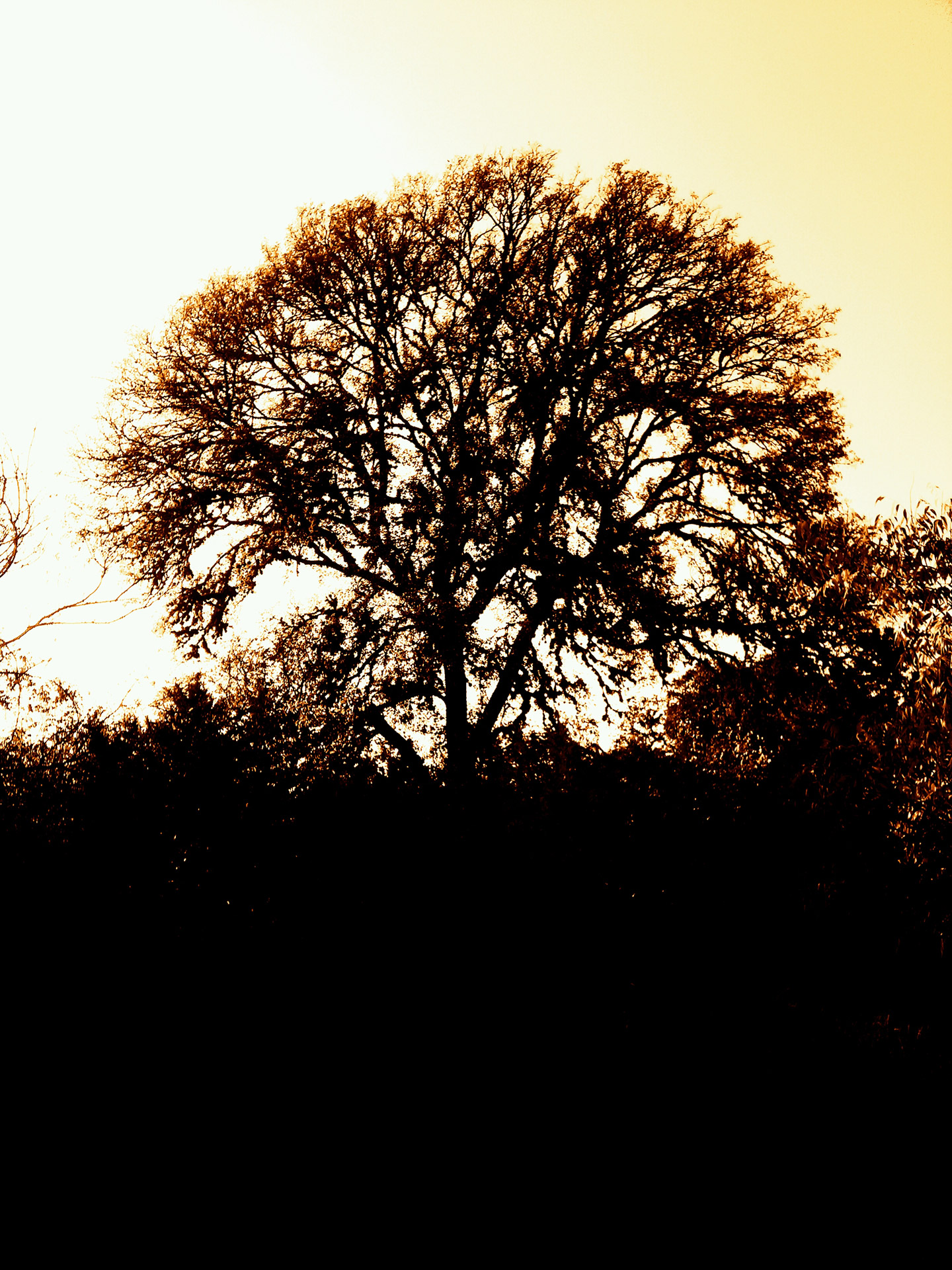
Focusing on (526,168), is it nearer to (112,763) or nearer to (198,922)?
(112,763)

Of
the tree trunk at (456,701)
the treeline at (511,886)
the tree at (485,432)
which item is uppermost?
the tree at (485,432)

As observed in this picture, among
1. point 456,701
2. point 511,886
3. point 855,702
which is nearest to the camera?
point 511,886

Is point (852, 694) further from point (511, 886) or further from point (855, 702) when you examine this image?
point (511, 886)

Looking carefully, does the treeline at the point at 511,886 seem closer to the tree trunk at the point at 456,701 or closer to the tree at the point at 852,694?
the tree at the point at 852,694

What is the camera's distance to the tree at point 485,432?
20.5 metres

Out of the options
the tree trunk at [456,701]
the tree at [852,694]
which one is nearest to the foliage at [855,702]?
the tree at [852,694]

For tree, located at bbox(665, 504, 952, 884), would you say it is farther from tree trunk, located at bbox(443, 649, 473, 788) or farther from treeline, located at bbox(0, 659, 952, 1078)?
tree trunk, located at bbox(443, 649, 473, 788)

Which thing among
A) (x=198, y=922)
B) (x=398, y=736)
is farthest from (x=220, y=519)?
(x=198, y=922)

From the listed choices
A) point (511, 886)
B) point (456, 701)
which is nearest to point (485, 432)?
point (456, 701)

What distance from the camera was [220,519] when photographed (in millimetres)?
22109

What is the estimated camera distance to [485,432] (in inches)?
854

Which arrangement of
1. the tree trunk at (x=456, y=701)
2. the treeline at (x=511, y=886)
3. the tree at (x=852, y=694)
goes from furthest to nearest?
the tree trunk at (x=456, y=701) < the tree at (x=852, y=694) < the treeline at (x=511, y=886)

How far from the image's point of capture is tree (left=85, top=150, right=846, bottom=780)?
20531 millimetres

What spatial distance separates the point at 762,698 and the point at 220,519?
13733 mm
